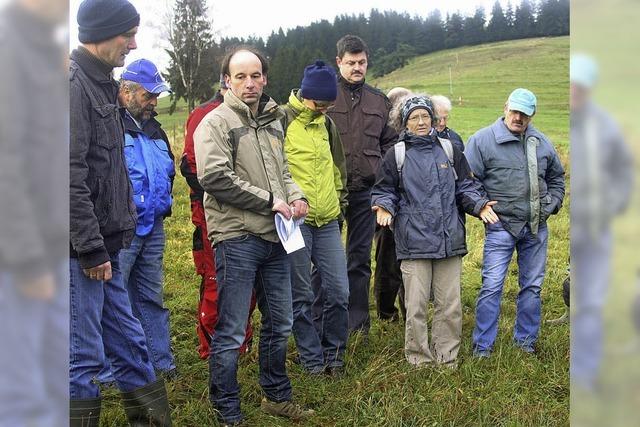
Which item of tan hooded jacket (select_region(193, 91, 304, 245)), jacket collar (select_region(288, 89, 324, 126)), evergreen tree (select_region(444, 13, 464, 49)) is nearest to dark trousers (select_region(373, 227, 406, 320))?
jacket collar (select_region(288, 89, 324, 126))

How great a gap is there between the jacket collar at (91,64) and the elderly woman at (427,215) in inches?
83.6

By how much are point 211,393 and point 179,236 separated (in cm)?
531

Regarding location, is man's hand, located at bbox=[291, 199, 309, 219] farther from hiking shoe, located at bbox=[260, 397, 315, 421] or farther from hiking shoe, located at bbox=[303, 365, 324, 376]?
hiking shoe, located at bbox=[303, 365, 324, 376]

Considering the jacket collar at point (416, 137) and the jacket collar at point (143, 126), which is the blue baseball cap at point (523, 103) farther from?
the jacket collar at point (143, 126)

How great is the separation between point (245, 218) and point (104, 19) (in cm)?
124

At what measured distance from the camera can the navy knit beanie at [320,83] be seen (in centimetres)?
420

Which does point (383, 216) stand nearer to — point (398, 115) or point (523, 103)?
point (398, 115)

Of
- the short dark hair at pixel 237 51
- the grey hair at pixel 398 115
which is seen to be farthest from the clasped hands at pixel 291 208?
the grey hair at pixel 398 115

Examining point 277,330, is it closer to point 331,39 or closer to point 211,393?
point 211,393

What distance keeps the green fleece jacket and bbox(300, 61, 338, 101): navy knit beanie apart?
11cm

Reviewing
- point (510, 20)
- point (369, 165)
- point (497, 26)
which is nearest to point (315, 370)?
point (369, 165)

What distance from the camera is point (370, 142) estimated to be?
5086 mm
